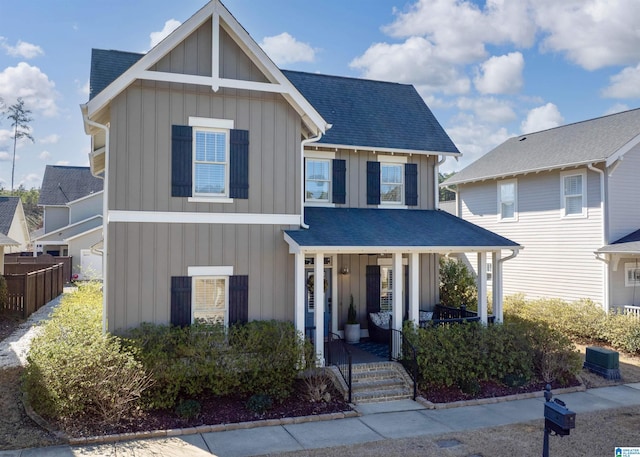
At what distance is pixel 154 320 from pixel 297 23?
9.15 meters

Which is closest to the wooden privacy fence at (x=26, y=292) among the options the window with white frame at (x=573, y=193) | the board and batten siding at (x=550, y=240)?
the board and batten siding at (x=550, y=240)

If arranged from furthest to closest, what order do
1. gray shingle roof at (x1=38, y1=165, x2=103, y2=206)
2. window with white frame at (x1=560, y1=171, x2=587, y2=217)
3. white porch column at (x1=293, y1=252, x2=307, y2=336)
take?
gray shingle roof at (x1=38, y1=165, x2=103, y2=206), window with white frame at (x1=560, y1=171, x2=587, y2=217), white porch column at (x1=293, y1=252, x2=307, y2=336)

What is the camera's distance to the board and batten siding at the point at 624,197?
1641cm

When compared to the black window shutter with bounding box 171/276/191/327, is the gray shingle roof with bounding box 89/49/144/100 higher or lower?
higher

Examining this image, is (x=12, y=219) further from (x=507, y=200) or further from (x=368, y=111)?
(x=507, y=200)

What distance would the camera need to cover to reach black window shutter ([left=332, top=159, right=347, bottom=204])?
14.1 meters

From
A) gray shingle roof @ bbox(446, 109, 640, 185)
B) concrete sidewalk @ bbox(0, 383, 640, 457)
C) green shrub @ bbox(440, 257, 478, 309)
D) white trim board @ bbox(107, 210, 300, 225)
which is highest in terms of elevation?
gray shingle roof @ bbox(446, 109, 640, 185)

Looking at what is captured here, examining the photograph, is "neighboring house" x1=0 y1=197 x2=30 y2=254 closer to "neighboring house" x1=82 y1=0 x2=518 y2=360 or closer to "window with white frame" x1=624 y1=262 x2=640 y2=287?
A: "neighboring house" x1=82 y1=0 x2=518 y2=360

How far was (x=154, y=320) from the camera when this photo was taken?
10.2 meters

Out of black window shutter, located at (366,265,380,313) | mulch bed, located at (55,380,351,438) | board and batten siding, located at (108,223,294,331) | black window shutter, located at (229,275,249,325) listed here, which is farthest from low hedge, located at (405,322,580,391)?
black window shutter, located at (229,275,249,325)

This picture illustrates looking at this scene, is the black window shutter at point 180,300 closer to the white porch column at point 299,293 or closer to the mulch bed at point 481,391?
the white porch column at point 299,293

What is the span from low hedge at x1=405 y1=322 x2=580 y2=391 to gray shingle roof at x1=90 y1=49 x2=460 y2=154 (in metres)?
5.86

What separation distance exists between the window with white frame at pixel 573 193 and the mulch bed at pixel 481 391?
25.8ft

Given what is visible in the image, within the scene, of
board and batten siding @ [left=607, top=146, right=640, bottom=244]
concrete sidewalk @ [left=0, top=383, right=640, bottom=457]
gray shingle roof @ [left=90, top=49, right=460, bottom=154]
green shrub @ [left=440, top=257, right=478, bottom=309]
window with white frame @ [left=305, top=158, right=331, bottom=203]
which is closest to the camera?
concrete sidewalk @ [left=0, top=383, right=640, bottom=457]
